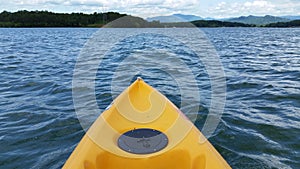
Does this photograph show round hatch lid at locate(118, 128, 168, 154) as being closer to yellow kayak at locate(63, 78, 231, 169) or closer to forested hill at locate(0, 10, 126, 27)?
yellow kayak at locate(63, 78, 231, 169)

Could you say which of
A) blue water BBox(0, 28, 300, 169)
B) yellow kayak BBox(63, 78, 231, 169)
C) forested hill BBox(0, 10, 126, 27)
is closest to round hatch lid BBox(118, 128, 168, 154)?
yellow kayak BBox(63, 78, 231, 169)

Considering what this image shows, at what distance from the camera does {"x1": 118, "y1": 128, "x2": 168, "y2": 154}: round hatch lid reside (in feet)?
12.2

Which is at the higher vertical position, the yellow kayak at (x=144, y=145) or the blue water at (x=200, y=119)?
the yellow kayak at (x=144, y=145)

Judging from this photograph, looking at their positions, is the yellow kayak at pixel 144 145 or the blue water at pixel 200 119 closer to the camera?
the yellow kayak at pixel 144 145

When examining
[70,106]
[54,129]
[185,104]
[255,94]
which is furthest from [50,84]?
[255,94]

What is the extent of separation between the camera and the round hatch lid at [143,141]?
373 centimetres

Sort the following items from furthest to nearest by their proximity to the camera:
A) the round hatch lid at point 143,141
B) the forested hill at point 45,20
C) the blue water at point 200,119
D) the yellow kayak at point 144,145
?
the forested hill at point 45,20, the blue water at point 200,119, the round hatch lid at point 143,141, the yellow kayak at point 144,145

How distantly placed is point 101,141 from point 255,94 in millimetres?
5928

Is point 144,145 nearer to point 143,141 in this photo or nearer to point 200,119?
point 143,141

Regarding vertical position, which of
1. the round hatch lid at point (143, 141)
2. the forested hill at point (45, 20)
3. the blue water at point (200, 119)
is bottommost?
the blue water at point (200, 119)

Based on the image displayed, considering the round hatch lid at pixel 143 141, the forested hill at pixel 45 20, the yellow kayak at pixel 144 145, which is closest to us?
the yellow kayak at pixel 144 145

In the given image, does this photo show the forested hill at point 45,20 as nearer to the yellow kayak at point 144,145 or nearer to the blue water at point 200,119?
the blue water at point 200,119

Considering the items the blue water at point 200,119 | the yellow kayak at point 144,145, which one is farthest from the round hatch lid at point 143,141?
the blue water at point 200,119

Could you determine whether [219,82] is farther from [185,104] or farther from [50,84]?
[50,84]
